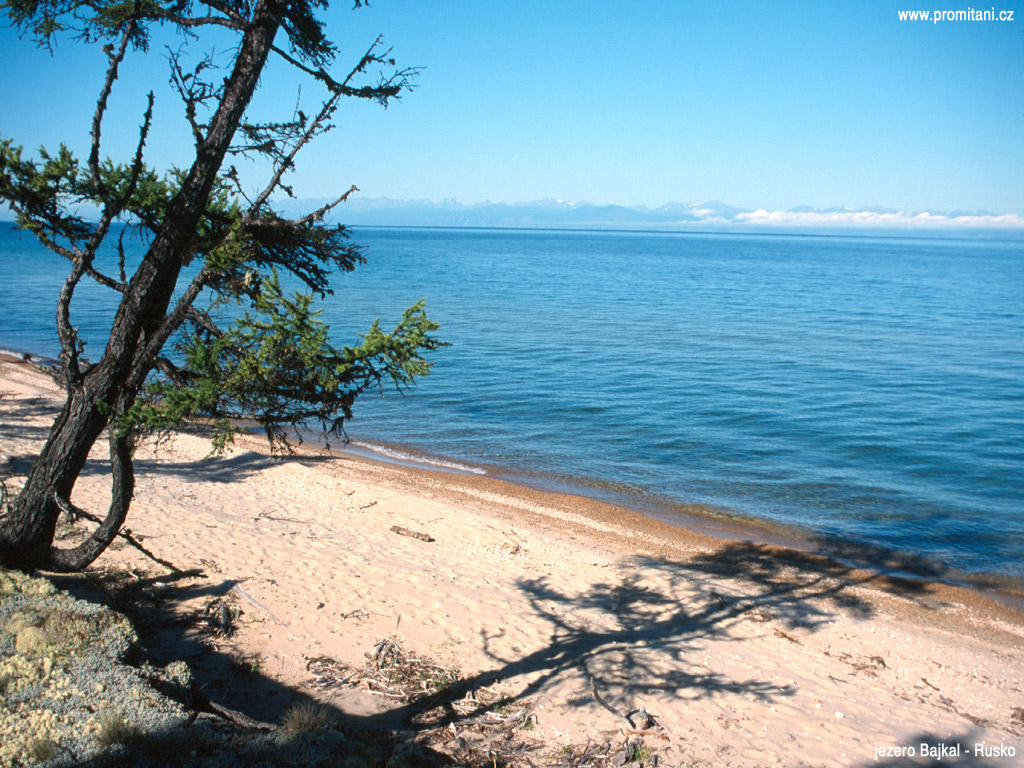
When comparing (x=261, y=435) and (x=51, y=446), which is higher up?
(x=51, y=446)

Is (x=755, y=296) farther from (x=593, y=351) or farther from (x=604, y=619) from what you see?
(x=604, y=619)

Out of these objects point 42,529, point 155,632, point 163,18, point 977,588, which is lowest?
point 977,588

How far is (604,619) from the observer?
9.30 metres

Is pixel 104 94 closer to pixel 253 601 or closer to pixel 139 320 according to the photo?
pixel 139 320

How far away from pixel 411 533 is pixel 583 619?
3743 millimetres

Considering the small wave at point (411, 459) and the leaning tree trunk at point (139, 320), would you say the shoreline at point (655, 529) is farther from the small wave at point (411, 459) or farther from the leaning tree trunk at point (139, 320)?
the leaning tree trunk at point (139, 320)

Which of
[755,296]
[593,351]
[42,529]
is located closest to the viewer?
[42,529]

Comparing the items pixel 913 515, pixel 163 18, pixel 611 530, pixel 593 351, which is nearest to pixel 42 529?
pixel 163 18

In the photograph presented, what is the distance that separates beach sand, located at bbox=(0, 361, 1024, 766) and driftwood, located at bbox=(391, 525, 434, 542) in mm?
123

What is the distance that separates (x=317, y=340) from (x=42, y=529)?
3.35 metres

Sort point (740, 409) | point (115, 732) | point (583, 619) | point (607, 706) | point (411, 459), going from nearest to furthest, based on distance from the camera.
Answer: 1. point (115, 732)
2. point (607, 706)
3. point (583, 619)
4. point (411, 459)
5. point (740, 409)

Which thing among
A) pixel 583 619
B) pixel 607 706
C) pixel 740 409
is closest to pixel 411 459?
pixel 583 619

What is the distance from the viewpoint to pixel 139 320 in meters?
5.80

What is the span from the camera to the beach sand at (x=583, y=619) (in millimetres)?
6848
